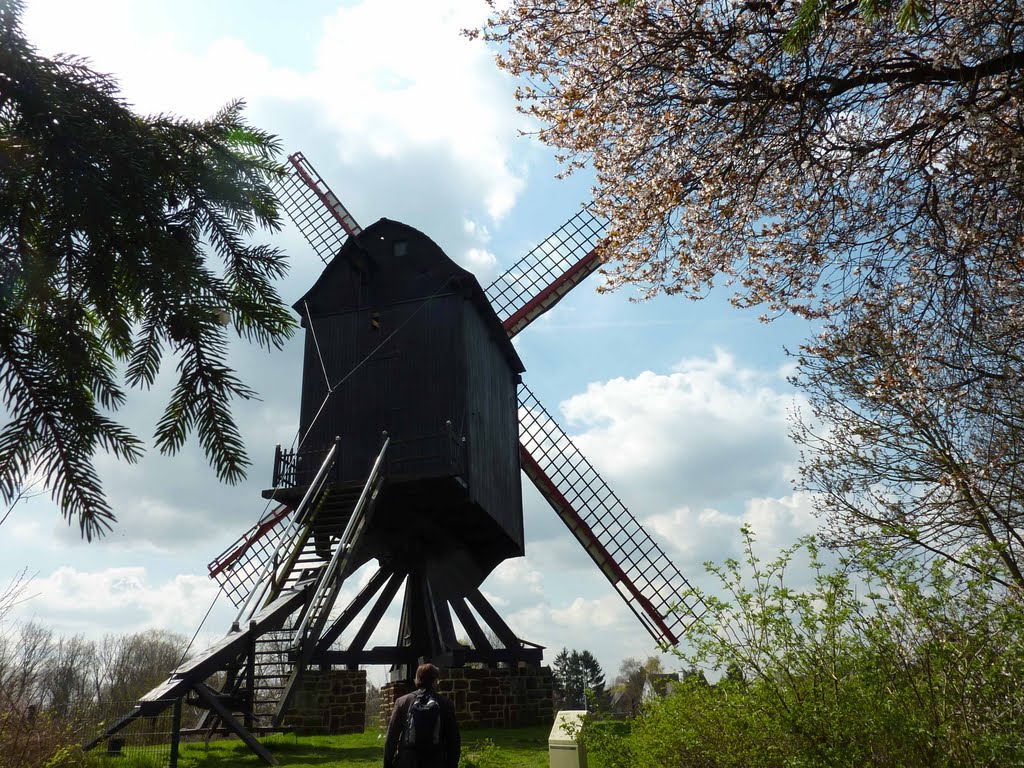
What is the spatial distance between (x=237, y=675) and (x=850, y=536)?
9857 mm

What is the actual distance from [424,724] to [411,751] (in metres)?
0.23

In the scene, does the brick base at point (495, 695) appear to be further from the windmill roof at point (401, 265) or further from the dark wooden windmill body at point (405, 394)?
the windmill roof at point (401, 265)

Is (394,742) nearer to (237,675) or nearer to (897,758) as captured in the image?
(897,758)

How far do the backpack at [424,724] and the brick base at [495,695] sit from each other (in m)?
8.23

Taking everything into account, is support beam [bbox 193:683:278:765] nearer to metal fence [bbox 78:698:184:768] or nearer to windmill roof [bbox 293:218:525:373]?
metal fence [bbox 78:698:184:768]

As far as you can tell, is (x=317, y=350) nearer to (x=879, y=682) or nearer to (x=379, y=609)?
(x=379, y=609)

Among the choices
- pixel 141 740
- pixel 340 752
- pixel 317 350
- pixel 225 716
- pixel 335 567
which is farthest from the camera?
pixel 317 350

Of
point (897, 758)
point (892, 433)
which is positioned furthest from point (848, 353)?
point (897, 758)

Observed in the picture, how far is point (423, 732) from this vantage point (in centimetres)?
590

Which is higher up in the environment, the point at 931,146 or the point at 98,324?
the point at 931,146

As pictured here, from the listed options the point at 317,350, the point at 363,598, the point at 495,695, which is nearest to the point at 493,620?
the point at 495,695

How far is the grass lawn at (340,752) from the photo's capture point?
1002cm

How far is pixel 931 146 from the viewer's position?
6652 millimetres

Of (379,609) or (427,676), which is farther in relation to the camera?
(379,609)
